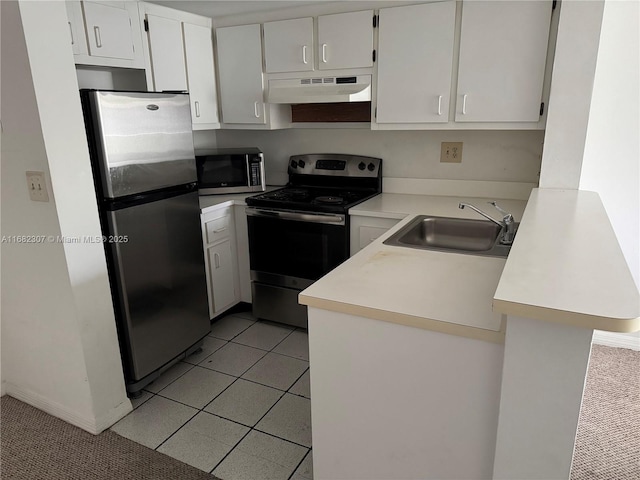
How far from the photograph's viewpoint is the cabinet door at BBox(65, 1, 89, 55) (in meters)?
2.21

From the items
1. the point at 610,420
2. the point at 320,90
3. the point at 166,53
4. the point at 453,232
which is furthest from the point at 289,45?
the point at 610,420

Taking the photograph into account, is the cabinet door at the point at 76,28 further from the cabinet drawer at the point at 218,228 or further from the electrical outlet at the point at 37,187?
the cabinet drawer at the point at 218,228

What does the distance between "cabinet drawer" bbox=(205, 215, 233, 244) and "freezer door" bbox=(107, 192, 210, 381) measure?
0.28 metres

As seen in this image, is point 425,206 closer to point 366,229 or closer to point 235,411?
point 366,229

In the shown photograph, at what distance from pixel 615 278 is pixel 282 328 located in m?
2.32

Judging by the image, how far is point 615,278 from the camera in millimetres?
1015

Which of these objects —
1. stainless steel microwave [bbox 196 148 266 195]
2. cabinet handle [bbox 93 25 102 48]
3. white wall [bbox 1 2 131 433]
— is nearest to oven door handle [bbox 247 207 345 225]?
stainless steel microwave [bbox 196 148 266 195]

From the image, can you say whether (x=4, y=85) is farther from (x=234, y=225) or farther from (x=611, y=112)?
(x=611, y=112)

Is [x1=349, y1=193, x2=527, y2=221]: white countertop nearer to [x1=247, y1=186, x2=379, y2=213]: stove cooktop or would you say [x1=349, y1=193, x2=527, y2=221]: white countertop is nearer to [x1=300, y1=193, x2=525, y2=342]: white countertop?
[x1=247, y1=186, x2=379, y2=213]: stove cooktop

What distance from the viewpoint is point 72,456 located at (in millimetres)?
1915

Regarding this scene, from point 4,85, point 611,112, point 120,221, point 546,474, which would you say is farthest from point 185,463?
point 611,112

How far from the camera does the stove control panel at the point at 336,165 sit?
3045 mm

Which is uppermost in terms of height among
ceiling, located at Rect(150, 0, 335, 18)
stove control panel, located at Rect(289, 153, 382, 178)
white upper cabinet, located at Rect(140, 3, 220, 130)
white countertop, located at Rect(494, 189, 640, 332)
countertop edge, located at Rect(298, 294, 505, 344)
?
ceiling, located at Rect(150, 0, 335, 18)

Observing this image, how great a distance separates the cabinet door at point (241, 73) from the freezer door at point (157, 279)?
0.88 m
